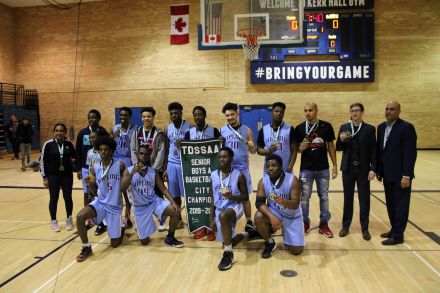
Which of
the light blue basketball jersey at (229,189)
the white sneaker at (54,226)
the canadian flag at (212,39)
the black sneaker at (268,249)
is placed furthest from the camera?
the canadian flag at (212,39)

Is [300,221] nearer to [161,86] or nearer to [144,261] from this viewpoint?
[144,261]

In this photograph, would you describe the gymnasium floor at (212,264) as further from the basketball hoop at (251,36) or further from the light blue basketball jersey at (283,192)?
Answer: the basketball hoop at (251,36)

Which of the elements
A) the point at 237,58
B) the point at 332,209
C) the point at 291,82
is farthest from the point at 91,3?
the point at 332,209

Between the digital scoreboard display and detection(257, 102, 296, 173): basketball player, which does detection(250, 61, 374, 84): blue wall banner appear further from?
detection(257, 102, 296, 173): basketball player

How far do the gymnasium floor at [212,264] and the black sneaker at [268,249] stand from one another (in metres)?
0.09

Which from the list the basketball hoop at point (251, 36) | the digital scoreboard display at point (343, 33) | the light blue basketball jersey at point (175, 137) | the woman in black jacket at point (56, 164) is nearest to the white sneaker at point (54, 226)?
the woman in black jacket at point (56, 164)

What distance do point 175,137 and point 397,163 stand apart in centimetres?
312

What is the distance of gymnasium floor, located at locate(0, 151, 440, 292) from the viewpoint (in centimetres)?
378

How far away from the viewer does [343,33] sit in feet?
52.2

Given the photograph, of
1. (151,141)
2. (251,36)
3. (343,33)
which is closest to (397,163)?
(151,141)

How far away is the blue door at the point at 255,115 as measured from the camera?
17.0 metres

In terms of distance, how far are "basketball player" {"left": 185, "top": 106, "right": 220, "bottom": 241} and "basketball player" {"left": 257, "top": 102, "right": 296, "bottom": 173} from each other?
73 cm

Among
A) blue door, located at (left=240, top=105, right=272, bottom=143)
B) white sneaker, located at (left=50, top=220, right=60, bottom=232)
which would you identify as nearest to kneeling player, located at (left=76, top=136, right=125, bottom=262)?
white sneaker, located at (left=50, top=220, right=60, bottom=232)

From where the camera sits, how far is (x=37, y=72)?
19125 millimetres
